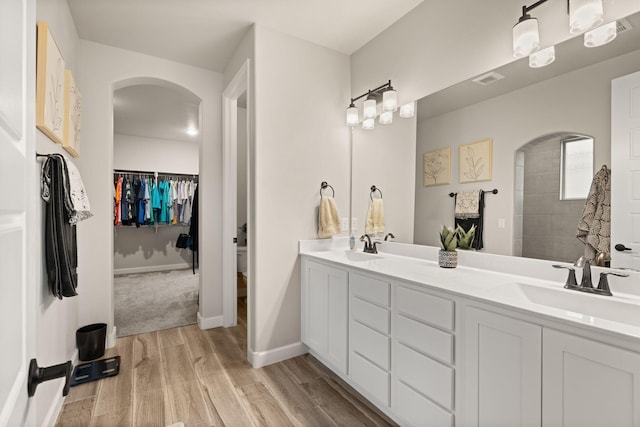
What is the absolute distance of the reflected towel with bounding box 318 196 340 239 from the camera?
8.90 ft

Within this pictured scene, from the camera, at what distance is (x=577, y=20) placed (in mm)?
1424

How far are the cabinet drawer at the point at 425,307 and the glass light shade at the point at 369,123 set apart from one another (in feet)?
5.00

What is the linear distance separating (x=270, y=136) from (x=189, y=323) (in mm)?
2235

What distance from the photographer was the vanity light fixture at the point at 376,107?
2441mm

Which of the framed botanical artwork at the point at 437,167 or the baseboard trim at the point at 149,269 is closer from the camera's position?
the framed botanical artwork at the point at 437,167

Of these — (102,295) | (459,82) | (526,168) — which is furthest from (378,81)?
(102,295)

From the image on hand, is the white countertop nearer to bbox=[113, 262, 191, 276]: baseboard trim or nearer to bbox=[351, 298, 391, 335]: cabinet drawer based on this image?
bbox=[351, 298, 391, 335]: cabinet drawer

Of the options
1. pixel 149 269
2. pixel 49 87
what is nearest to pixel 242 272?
pixel 149 269

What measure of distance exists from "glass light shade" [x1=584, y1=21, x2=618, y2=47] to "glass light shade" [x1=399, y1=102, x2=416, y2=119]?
3.40ft

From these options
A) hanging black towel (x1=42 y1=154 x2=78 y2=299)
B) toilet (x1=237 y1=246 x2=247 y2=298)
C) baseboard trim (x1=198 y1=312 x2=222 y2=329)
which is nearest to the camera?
hanging black towel (x1=42 y1=154 x2=78 y2=299)

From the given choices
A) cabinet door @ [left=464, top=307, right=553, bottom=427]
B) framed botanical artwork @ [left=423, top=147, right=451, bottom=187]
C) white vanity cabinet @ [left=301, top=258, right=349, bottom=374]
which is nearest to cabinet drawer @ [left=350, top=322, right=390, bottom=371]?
white vanity cabinet @ [left=301, top=258, right=349, bottom=374]

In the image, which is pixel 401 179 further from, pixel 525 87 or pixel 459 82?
pixel 525 87

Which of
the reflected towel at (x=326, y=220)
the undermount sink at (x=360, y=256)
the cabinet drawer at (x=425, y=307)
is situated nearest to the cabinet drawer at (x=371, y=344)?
the cabinet drawer at (x=425, y=307)

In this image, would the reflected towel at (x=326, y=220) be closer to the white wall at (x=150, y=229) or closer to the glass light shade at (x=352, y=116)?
the glass light shade at (x=352, y=116)
